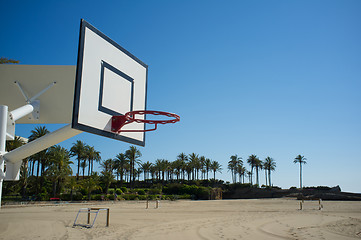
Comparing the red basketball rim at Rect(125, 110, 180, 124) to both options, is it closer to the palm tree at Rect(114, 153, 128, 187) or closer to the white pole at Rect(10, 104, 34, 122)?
the white pole at Rect(10, 104, 34, 122)

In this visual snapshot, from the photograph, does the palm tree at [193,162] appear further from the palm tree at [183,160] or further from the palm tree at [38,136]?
the palm tree at [38,136]

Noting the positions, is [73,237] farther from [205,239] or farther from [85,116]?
[85,116]

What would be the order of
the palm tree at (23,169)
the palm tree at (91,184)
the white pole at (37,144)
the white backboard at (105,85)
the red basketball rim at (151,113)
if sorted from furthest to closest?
the palm tree at (91,184), the palm tree at (23,169), the red basketball rim at (151,113), the white pole at (37,144), the white backboard at (105,85)

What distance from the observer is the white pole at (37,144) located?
6.51m

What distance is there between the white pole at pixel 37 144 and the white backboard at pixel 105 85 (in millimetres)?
715

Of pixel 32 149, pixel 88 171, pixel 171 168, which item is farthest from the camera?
pixel 171 168

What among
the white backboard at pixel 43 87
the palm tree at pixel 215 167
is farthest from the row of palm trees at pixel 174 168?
the white backboard at pixel 43 87

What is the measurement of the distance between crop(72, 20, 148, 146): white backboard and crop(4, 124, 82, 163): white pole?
72 cm

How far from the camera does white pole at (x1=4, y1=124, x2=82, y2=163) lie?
6508mm

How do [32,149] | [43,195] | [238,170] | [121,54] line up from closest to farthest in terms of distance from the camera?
1. [32,149]
2. [121,54]
3. [43,195]
4. [238,170]

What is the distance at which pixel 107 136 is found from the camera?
268 inches

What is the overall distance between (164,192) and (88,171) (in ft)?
53.4

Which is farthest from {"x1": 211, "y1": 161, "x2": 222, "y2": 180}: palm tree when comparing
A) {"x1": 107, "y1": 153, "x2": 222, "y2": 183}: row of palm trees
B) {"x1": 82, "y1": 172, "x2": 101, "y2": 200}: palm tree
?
{"x1": 82, "y1": 172, "x2": 101, "y2": 200}: palm tree

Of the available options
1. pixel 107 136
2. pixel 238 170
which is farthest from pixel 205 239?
pixel 238 170
